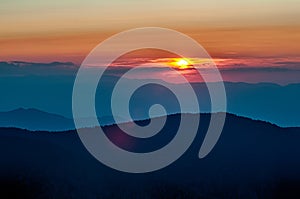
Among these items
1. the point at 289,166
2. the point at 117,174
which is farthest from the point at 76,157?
the point at 289,166

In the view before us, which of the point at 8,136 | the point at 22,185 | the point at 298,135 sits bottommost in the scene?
the point at 22,185

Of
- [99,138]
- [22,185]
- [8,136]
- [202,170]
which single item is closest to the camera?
[22,185]

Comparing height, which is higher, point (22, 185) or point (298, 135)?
point (298, 135)

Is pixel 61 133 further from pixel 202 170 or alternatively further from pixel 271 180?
pixel 271 180

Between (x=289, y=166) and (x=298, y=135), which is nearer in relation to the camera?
(x=289, y=166)

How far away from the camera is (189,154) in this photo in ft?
554

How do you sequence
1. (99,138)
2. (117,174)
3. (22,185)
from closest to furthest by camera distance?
(22,185), (117,174), (99,138)

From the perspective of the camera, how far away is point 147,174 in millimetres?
146000

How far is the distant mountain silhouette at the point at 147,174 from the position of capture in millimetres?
130625

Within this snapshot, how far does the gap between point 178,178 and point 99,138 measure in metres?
37.5

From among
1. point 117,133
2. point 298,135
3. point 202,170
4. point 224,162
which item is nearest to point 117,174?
point 202,170

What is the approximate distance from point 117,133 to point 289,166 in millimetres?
52493

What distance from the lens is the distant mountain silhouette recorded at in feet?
429

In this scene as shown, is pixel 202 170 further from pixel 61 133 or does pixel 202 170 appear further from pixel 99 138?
pixel 61 133
